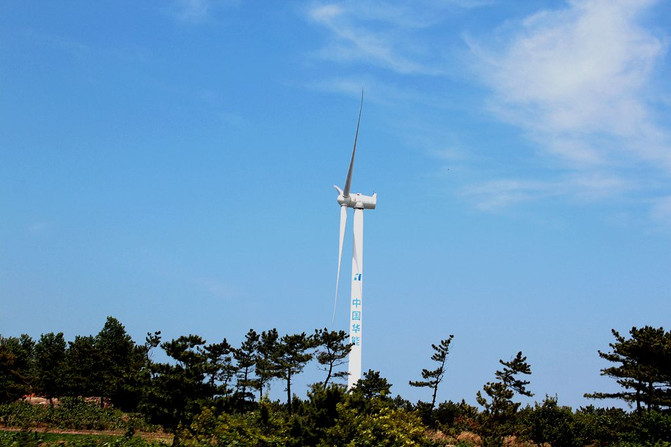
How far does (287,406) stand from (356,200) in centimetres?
1696

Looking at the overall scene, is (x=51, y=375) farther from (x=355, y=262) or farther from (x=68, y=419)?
(x=355, y=262)

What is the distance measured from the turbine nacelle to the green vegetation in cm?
1035

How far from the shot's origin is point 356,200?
186 feet

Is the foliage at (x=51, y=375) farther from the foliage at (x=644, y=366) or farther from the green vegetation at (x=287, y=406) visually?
the foliage at (x=644, y=366)

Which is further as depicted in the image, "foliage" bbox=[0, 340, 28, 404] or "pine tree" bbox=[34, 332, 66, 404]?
"pine tree" bbox=[34, 332, 66, 404]

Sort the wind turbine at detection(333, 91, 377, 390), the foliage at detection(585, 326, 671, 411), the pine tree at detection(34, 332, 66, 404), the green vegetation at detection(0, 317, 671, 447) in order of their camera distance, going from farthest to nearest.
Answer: the pine tree at detection(34, 332, 66, 404)
the wind turbine at detection(333, 91, 377, 390)
the foliage at detection(585, 326, 671, 411)
the green vegetation at detection(0, 317, 671, 447)

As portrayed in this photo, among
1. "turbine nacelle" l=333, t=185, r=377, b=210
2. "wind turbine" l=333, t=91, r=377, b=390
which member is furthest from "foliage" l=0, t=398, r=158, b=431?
"turbine nacelle" l=333, t=185, r=377, b=210

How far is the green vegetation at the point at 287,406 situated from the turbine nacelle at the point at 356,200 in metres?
10.3

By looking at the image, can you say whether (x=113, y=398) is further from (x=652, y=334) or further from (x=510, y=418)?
(x=652, y=334)

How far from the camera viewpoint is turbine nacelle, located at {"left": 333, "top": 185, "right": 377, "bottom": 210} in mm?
56500

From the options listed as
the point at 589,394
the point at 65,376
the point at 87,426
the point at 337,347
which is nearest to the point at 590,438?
the point at 589,394

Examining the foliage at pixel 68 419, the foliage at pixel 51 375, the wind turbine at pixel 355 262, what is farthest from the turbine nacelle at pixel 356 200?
the foliage at pixel 51 375

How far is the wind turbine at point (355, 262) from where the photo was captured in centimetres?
5362

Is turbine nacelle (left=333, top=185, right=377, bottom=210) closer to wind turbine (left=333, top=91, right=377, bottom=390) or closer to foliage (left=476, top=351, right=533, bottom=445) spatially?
wind turbine (left=333, top=91, right=377, bottom=390)
